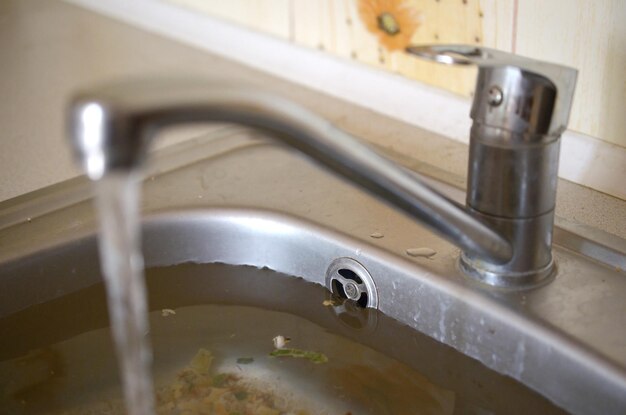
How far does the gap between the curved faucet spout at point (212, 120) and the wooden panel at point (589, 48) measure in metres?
0.27

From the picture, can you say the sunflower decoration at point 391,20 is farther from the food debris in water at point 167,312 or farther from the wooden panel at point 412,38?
the food debris in water at point 167,312

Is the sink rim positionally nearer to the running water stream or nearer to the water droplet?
the water droplet

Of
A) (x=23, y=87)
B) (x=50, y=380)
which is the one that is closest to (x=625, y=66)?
(x=50, y=380)

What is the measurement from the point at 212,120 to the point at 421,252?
0.36 m

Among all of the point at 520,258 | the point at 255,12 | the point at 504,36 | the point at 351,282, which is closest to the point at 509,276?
the point at 520,258

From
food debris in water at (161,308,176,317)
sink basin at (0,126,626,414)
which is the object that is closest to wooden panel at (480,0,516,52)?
sink basin at (0,126,626,414)

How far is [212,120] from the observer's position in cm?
40

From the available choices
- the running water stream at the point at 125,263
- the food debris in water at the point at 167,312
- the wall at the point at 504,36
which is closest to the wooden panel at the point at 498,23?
the wall at the point at 504,36

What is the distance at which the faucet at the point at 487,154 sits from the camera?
1.43 ft

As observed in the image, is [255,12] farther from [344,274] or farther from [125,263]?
[125,263]

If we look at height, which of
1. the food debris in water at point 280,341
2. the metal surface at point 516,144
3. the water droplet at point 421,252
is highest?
the metal surface at point 516,144

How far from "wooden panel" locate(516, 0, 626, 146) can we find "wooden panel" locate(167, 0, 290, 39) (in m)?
0.34

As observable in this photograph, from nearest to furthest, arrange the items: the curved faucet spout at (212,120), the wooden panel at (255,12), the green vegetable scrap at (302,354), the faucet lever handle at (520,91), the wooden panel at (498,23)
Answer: the curved faucet spout at (212,120) < the faucet lever handle at (520,91) < the green vegetable scrap at (302,354) < the wooden panel at (498,23) < the wooden panel at (255,12)

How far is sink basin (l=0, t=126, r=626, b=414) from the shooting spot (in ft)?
2.10
